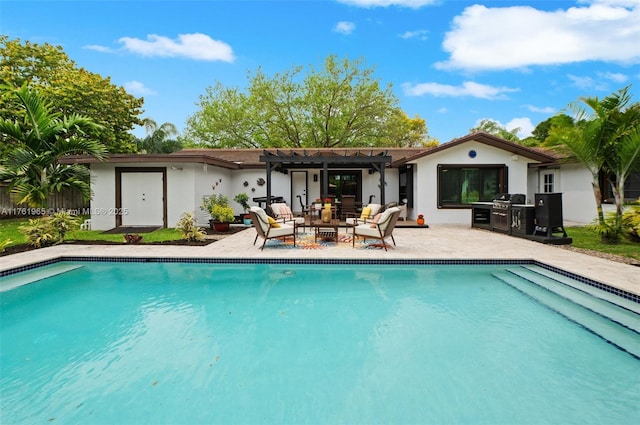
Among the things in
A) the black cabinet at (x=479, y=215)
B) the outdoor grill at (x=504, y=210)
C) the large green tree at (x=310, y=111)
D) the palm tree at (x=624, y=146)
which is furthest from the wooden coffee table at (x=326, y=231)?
the large green tree at (x=310, y=111)

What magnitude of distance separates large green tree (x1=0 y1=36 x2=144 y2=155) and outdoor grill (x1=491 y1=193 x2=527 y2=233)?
1752 centimetres

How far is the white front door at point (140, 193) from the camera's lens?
12727 mm

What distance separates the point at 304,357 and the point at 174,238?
8002 mm

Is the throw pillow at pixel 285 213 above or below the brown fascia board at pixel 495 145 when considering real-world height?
below

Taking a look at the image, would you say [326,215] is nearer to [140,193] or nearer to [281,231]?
[281,231]

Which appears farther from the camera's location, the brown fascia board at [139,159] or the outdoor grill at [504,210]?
the brown fascia board at [139,159]

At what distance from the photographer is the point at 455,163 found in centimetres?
1401

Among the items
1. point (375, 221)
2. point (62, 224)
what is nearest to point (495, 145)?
point (375, 221)

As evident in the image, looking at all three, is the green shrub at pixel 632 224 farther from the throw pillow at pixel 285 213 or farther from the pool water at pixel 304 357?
the throw pillow at pixel 285 213

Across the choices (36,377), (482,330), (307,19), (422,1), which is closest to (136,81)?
(307,19)

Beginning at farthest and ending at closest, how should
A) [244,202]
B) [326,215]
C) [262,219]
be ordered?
[244,202] → [326,215] → [262,219]

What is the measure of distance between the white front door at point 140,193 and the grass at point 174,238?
1.16 m

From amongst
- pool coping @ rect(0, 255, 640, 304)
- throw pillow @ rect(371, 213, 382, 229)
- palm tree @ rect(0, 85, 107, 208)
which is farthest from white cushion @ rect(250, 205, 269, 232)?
palm tree @ rect(0, 85, 107, 208)

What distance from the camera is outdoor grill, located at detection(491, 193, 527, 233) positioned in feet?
36.0
